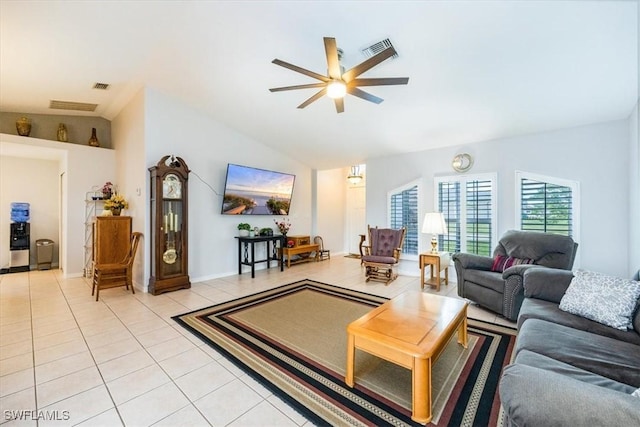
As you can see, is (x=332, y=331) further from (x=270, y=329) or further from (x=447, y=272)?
(x=447, y=272)

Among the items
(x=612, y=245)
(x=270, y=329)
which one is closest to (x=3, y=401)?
(x=270, y=329)

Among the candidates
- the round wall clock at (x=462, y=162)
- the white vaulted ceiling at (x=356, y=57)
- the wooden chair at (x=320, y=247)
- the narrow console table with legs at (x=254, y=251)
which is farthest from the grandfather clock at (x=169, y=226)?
the round wall clock at (x=462, y=162)

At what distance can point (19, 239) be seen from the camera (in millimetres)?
5598

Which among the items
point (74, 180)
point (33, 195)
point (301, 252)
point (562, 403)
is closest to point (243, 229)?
point (301, 252)

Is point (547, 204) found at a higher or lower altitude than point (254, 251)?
higher

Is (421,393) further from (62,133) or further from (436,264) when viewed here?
(62,133)

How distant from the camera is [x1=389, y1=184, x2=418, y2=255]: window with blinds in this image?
558 cm

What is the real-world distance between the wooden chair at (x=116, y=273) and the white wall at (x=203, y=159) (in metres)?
0.29

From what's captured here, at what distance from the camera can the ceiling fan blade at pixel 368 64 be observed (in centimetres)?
219

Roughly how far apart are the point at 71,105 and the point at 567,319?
297 inches

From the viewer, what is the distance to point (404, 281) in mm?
5031

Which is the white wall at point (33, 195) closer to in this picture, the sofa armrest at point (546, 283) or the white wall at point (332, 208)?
the white wall at point (332, 208)

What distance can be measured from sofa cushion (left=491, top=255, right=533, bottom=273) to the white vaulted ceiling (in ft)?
6.65

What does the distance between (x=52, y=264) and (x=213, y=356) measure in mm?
6323
